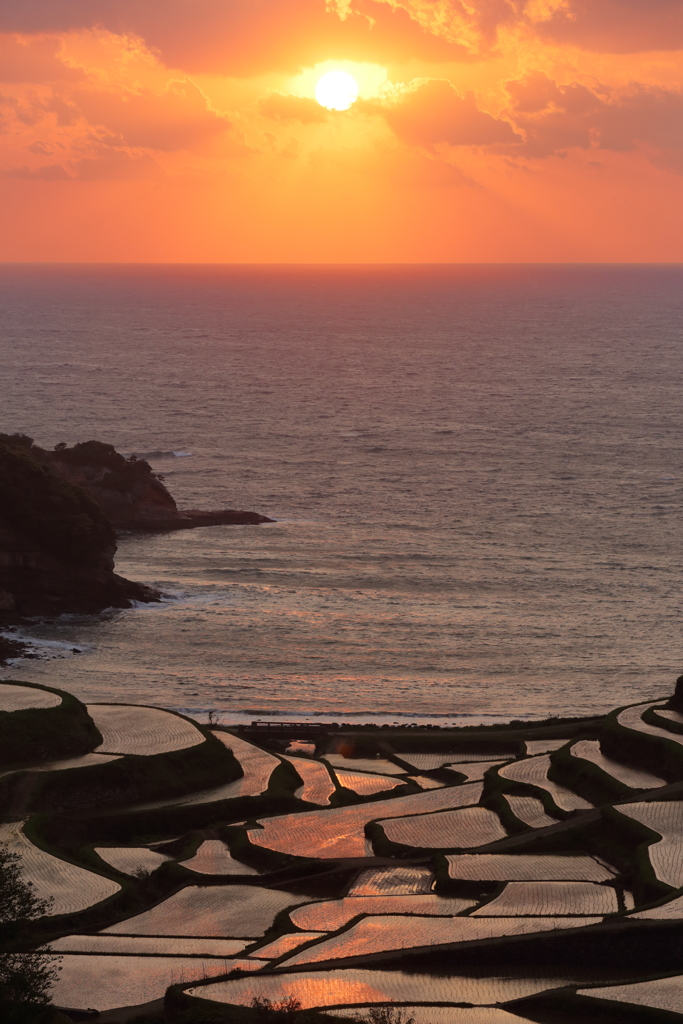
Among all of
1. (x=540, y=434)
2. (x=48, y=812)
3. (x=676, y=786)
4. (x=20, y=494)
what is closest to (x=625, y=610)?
(x=676, y=786)

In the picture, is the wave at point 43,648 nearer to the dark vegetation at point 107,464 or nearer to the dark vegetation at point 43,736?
the dark vegetation at point 43,736

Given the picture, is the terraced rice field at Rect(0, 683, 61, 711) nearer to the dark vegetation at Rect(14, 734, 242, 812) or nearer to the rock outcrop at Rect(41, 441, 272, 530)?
the dark vegetation at Rect(14, 734, 242, 812)

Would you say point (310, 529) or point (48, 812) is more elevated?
point (310, 529)

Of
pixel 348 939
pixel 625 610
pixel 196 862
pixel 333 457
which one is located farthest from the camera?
pixel 333 457

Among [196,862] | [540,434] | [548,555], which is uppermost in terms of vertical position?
[540,434]

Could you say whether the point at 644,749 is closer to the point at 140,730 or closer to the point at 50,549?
the point at 140,730

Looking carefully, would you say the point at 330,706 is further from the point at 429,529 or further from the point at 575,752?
the point at 429,529

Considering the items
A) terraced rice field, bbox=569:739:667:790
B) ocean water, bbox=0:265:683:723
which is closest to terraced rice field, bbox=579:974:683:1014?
terraced rice field, bbox=569:739:667:790

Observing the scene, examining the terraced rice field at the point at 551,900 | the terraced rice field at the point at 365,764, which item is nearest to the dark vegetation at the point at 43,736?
the terraced rice field at the point at 365,764
